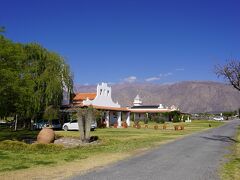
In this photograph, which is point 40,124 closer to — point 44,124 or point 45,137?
point 44,124

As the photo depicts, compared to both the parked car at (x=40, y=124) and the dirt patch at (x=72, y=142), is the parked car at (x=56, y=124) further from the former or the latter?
the dirt patch at (x=72, y=142)

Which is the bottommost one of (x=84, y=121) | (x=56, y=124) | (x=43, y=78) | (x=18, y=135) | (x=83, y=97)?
(x=18, y=135)

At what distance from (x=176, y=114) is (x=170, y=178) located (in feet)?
290

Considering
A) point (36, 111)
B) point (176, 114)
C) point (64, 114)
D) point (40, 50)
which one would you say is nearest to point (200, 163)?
point (36, 111)

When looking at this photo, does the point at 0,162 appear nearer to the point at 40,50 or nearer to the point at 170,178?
the point at 170,178

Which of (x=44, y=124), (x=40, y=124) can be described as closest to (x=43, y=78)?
(x=44, y=124)

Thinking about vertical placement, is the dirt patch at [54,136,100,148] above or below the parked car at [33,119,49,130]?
below

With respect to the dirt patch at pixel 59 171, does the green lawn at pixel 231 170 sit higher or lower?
lower

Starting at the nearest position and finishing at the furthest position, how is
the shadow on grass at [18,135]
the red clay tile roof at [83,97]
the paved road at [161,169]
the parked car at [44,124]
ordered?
the paved road at [161,169] → the shadow on grass at [18,135] → the parked car at [44,124] → the red clay tile roof at [83,97]

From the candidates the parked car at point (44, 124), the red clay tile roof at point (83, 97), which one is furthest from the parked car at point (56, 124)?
the red clay tile roof at point (83, 97)

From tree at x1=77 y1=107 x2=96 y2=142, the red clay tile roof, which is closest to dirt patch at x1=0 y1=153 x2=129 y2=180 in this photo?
tree at x1=77 y1=107 x2=96 y2=142

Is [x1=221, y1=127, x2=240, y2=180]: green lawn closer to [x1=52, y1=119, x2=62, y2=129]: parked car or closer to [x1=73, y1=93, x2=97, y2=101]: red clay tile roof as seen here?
[x1=52, y1=119, x2=62, y2=129]: parked car

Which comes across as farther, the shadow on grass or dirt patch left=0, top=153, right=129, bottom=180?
the shadow on grass

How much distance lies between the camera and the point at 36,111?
4462 cm
